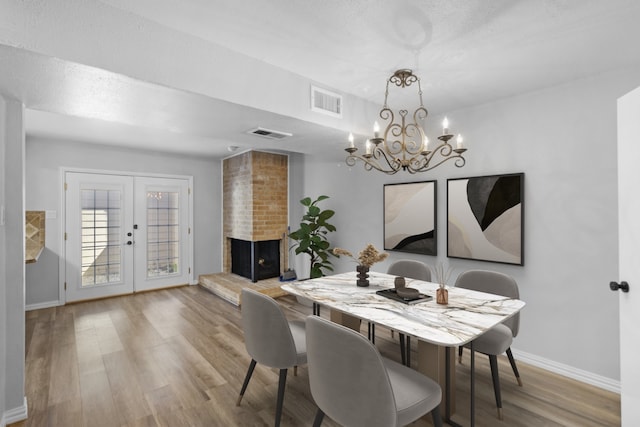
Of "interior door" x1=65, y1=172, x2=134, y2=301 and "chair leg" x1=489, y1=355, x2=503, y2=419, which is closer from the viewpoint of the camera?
"chair leg" x1=489, y1=355, x2=503, y2=419

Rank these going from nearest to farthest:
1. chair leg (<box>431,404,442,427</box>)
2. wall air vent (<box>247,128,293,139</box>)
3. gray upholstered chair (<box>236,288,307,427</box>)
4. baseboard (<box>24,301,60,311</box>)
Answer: chair leg (<box>431,404,442,427</box>), gray upholstered chair (<box>236,288,307,427</box>), wall air vent (<box>247,128,293,139</box>), baseboard (<box>24,301,60,311</box>)

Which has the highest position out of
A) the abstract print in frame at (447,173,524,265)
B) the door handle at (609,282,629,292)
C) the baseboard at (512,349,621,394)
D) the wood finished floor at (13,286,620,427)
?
the abstract print in frame at (447,173,524,265)

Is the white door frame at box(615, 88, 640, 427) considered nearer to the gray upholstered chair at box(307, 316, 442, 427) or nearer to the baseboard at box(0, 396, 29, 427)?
the gray upholstered chair at box(307, 316, 442, 427)

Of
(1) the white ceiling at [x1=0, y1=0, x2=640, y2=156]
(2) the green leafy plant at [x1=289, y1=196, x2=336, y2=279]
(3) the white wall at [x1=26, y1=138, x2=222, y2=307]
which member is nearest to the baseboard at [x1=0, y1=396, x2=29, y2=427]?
(1) the white ceiling at [x1=0, y1=0, x2=640, y2=156]

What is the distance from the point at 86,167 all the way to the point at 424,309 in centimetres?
516

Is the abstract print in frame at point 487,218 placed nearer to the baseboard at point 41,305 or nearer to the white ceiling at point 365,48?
the white ceiling at point 365,48

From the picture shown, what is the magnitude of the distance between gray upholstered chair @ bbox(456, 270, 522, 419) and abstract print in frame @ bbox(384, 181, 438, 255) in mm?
798

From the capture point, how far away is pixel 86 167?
4641 mm

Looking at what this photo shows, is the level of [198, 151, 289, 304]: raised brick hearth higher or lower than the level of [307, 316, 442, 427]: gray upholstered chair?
higher

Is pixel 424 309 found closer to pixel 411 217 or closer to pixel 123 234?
pixel 411 217

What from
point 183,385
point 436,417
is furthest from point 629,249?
point 183,385

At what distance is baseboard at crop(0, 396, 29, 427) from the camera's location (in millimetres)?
1930

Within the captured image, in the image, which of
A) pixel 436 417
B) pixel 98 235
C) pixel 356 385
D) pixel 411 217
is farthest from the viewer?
pixel 98 235

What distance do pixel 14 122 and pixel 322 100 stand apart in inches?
81.6
